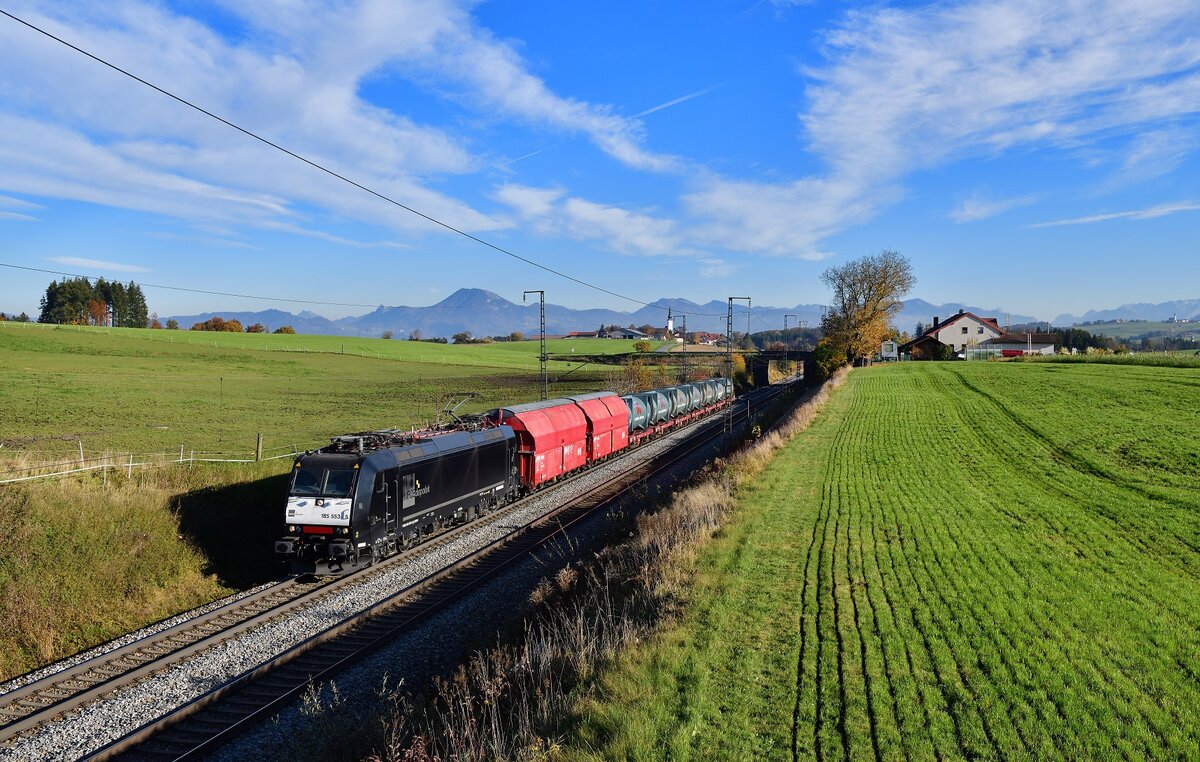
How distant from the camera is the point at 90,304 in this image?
416 feet

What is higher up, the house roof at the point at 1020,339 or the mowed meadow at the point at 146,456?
the house roof at the point at 1020,339

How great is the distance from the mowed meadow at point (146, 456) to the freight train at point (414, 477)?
127 inches

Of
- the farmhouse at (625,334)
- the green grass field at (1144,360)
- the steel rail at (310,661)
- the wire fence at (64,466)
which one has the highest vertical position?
the farmhouse at (625,334)

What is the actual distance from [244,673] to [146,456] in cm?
1652

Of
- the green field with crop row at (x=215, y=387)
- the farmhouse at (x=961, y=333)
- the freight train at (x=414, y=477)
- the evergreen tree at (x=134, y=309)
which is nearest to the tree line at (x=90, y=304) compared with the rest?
the evergreen tree at (x=134, y=309)

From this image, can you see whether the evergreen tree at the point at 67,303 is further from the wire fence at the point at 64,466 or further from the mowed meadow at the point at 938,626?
the mowed meadow at the point at 938,626

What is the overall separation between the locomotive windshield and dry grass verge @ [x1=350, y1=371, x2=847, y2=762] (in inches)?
232

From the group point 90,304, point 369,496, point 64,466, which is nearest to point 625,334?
point 90,304

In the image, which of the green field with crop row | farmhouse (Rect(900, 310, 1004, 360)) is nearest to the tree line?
the green field with crop row

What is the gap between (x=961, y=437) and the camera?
106 ft

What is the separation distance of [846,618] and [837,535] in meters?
5.68

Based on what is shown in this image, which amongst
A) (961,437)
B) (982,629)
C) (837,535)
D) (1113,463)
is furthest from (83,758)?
(961,437)

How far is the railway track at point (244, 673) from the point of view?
1170 centimetres

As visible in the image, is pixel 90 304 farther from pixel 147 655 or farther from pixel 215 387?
pixel 147 655
